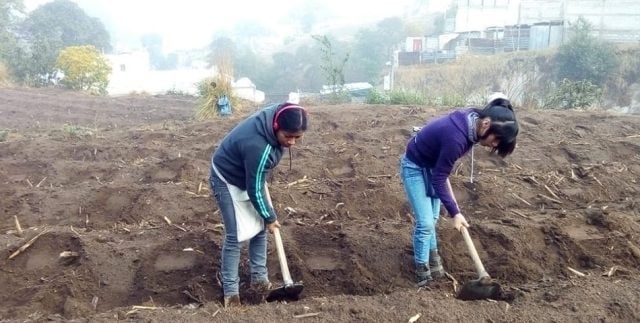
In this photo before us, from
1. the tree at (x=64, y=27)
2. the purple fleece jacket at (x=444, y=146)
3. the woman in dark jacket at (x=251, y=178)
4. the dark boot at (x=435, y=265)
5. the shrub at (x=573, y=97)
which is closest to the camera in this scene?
the woman in dark jacket at (x=251, y=178)

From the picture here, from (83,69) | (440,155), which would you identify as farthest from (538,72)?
(440,155)

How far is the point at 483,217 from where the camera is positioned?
5715 mm

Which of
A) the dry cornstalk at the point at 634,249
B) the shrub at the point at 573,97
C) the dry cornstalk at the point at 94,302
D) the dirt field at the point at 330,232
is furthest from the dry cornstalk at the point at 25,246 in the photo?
the shrub at the point at 573,97

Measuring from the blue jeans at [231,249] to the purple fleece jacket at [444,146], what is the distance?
1.27m

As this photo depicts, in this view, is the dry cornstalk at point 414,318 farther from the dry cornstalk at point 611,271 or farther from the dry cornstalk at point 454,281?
the dry cornstalk at point 611,271

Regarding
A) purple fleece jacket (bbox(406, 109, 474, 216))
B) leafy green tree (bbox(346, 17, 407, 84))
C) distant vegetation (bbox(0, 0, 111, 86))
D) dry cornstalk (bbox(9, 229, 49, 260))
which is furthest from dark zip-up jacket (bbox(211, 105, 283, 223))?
leafy green tree (bbox(346, 17, 407, 84))

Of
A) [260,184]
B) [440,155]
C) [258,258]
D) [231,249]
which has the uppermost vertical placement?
A: [440,155]

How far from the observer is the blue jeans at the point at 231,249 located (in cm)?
387

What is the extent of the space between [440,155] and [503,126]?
46cm

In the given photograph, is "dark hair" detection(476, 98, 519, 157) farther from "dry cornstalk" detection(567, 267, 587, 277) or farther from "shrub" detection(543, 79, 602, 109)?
"shrub" detection(543, 79, 602, 109)

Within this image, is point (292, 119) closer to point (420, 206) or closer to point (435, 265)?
point (420, 206)

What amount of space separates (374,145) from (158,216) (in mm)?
3592

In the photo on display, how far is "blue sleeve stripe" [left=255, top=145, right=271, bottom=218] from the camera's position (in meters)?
3.51

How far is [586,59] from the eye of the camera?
76.6 ft
